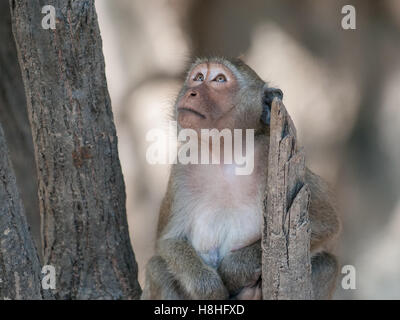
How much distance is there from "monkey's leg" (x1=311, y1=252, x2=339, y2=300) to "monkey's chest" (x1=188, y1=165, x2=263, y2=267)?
1.67 ft

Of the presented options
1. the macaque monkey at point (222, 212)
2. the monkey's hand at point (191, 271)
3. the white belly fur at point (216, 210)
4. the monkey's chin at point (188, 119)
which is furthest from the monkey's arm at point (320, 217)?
the monkey's chin at point (188, 119)

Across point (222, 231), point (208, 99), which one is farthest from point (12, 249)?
point (208, 99)

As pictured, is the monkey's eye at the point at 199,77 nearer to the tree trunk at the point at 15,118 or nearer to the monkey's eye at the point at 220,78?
the monkey's eye at the point at 220,78

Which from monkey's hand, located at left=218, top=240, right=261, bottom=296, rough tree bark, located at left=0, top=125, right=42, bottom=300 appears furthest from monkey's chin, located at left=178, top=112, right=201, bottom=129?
rough tree bark, located at left=0, top=125, right=42, bottom=300

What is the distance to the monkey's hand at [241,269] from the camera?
5.28 m

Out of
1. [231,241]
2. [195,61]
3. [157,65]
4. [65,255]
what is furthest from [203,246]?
[157,65]

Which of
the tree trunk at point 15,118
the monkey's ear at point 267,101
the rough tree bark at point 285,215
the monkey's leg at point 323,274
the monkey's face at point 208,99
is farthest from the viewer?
the tree trunk at point 15,118

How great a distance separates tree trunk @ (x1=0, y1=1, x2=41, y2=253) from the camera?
7039mm

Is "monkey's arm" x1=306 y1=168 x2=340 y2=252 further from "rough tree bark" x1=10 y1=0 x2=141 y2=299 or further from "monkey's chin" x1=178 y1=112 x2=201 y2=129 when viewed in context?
"rough tree bark" x1=10 y1=0 x2=141 y2=299

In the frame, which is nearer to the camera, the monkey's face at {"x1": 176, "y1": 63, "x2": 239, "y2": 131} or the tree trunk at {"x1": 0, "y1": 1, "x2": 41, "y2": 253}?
the monkey's face at {"x1": 176, "y1": 63, "x2": 239, "y2": 131}

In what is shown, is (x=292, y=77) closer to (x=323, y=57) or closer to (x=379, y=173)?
(x=323, y=57)

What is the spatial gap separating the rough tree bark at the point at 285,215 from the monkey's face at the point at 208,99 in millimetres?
914

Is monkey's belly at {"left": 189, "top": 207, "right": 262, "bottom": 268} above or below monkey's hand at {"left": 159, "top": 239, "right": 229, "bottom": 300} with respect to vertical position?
above

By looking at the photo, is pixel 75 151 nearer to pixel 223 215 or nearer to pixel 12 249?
pixel 12 249
